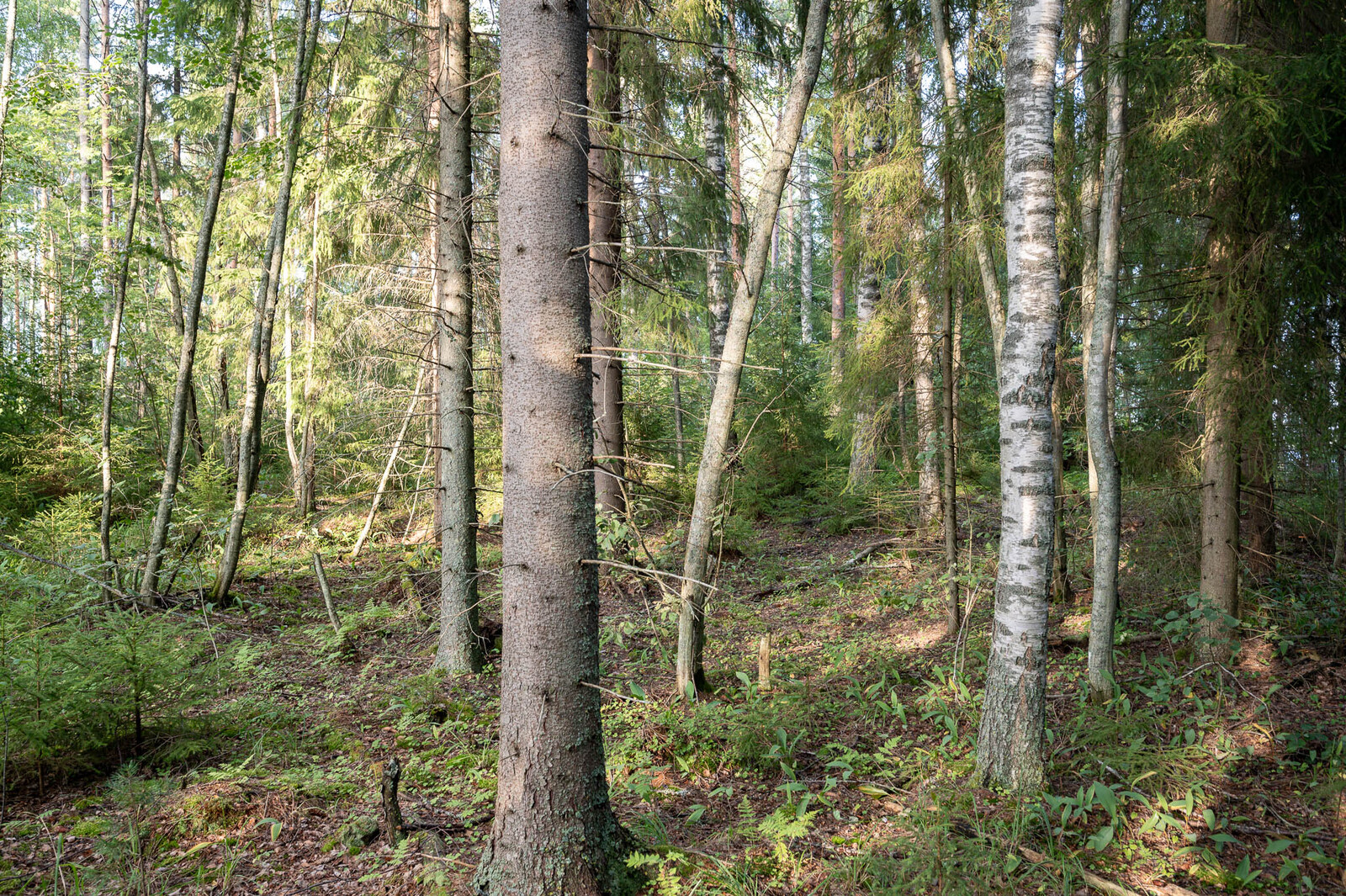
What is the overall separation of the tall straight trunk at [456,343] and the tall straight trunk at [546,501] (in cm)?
338

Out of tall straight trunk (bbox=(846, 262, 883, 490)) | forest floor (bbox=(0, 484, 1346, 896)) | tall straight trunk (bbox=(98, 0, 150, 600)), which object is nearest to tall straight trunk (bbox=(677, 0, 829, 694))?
forest floor (bbox=(0, 484, 1346, 896))

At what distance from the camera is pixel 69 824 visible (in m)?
3.97

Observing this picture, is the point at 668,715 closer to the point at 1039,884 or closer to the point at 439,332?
the point at 1039,884

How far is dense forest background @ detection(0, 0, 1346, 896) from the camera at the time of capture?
12.3 feet

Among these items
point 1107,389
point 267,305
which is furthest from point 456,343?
point 1107,389

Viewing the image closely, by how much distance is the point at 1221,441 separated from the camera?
18.7 ft

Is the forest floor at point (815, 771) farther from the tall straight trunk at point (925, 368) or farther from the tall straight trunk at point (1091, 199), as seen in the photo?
the tall straight trunk at point (1091, 199)

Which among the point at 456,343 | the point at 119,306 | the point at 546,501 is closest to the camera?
the point at 546,501

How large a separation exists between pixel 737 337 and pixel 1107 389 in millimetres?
2834

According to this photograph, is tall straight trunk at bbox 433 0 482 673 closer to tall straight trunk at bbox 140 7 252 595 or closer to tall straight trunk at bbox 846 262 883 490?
tall straight trunk at bbox 140 7 252 595

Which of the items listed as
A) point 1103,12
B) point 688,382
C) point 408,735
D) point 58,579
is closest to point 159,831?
point 408,735

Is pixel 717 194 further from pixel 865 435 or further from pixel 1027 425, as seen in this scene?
pixel 1027 425

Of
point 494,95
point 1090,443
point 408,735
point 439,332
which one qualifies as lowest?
point 408,735

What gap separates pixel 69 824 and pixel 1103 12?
9.78 metres
